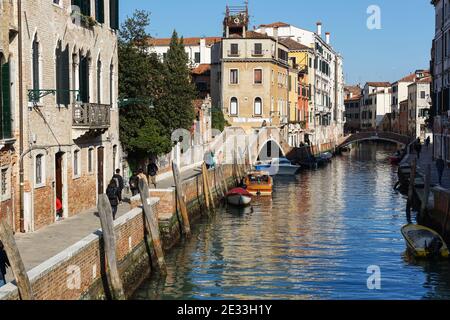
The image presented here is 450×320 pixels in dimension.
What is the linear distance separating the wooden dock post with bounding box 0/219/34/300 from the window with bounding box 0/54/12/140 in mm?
5557

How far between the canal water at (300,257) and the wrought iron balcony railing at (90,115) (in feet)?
12.2

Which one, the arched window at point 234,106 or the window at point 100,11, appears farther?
the arched window at point 234,106

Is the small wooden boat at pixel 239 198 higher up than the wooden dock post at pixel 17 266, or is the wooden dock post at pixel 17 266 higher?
the wooden dock post at pixel 17 266

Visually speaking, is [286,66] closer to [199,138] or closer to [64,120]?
[199,138]

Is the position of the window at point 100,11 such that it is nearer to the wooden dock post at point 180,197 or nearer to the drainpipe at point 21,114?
the wooden dock post at point 180,197

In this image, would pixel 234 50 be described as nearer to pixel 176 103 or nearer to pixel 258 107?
pixel 258 107

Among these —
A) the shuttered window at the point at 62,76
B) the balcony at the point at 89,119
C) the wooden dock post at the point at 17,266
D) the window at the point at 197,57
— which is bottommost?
the wooden dock post at the point at 17,266

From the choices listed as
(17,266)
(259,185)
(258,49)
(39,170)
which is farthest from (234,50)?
(17,266)

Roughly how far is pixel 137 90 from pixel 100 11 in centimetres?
574

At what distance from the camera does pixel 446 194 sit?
20078 millimetres

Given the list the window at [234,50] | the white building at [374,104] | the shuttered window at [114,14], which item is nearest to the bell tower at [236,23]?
the window at [234,50]

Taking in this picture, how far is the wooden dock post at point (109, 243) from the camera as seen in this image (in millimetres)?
11969
